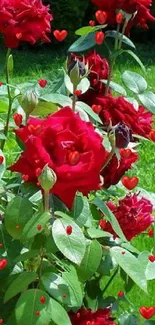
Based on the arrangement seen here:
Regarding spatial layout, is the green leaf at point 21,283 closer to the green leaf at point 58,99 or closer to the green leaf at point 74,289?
the green leaf at point 74,289

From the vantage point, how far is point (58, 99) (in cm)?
154

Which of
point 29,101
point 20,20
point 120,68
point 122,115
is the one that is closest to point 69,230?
point 29,101

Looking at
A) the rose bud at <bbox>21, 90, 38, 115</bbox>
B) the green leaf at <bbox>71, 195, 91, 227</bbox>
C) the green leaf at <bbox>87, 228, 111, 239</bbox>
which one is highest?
the rose bud at <bbox>21, 90, 38, 115</bbox>

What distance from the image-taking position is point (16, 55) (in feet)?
27.9

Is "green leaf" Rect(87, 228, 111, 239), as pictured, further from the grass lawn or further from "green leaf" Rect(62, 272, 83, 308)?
the grass lawn

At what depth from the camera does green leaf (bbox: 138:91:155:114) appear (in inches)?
69.2

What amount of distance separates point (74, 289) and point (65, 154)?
24 centimetres

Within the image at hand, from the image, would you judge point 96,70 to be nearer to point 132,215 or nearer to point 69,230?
point 132,215

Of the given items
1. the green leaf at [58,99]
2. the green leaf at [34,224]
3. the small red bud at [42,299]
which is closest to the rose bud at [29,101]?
the green leaf at [58,99]

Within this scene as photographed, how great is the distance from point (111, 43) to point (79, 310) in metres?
0.64

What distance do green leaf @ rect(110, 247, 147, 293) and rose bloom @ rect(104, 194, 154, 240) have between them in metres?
0.11

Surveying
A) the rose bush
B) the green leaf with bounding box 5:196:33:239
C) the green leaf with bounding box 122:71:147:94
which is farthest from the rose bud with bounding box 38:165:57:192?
the green leaf with bounding box 122:71:147:94

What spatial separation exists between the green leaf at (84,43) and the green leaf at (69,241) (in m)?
0.59

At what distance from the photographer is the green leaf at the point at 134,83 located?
1.79 m
